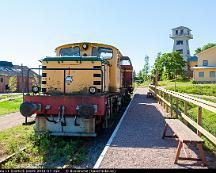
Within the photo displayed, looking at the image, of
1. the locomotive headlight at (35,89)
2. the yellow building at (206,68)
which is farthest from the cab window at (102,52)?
the yellow building at (206,68)

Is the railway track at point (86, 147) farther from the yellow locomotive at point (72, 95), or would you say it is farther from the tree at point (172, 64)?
the tree at point (172, 64)

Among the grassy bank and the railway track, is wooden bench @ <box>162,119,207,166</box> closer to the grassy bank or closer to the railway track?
the railway track

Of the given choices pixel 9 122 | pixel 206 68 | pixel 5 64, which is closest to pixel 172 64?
pixel 206 68

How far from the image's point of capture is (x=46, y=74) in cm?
983

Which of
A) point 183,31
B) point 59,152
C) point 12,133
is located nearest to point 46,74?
point 12,133

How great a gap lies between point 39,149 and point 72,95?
6.41ft

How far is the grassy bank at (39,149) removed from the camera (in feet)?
22.1

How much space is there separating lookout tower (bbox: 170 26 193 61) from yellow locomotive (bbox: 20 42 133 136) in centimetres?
6180

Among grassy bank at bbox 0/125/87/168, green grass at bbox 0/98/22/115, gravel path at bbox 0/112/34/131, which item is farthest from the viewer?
green grass at bbox 0/98/22/115

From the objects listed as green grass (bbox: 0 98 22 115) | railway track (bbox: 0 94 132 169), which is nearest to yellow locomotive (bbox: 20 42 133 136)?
railway track (bbox: 0 94 132 169)

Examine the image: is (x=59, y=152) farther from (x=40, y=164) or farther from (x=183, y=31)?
(x=183, y=31)

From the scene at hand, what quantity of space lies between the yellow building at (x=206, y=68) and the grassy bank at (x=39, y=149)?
44.8 m

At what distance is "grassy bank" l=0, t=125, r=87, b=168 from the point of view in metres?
6.75

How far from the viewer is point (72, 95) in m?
9.12
